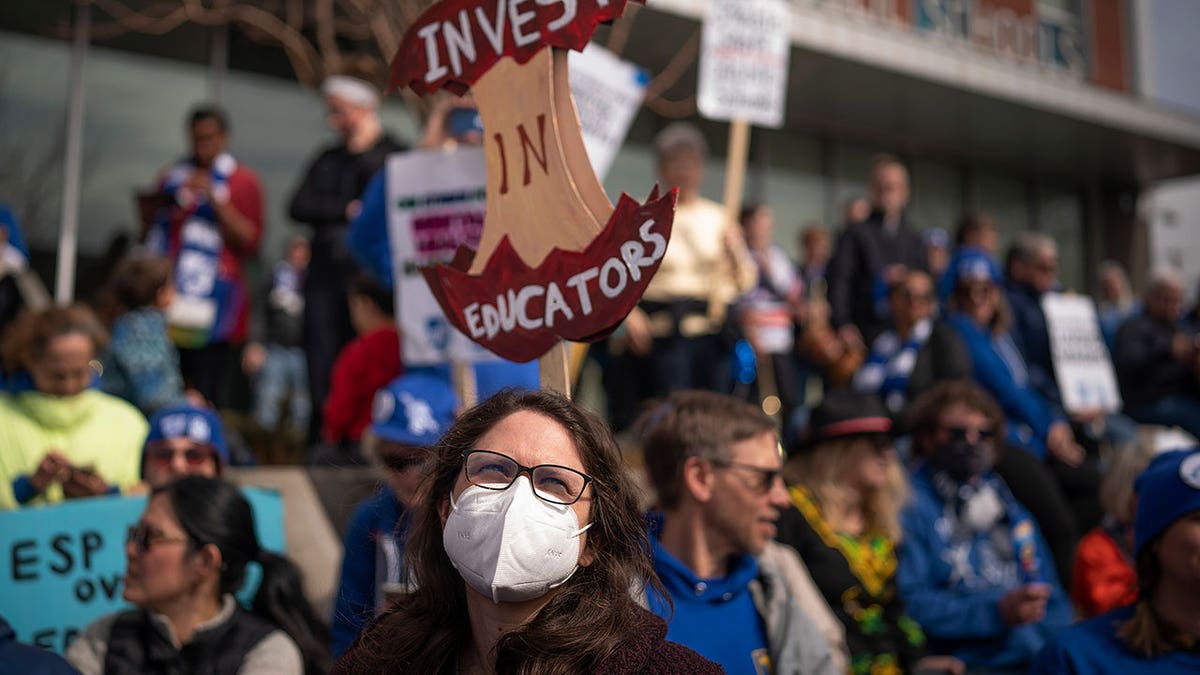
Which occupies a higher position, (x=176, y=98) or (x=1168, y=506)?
(x=176, y=98)

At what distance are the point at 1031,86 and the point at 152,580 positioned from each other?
567 inches

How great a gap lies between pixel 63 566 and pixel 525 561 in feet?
8.66

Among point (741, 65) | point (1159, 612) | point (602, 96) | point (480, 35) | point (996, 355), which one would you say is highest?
point (741, 65)

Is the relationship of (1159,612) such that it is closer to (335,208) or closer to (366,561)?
(366,561)

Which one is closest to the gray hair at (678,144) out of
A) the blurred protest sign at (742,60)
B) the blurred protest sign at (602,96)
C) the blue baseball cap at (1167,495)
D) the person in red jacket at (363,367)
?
the blurred protest sign at (742,60)

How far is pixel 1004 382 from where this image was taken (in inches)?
282

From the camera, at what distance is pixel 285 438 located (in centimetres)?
829

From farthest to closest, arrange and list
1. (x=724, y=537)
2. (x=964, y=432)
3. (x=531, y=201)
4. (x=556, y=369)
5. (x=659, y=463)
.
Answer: (x=964, y=432), (x=659, y=463), (x=724, y=537), (x=531, y=201), (x=556, y=369)

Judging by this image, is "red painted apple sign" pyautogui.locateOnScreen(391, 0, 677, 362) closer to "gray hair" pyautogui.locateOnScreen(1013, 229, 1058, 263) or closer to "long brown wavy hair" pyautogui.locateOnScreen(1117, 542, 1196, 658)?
"long brown wavy hair" pyautogui.locateOnScreen(1117, 542, 1196, 658)

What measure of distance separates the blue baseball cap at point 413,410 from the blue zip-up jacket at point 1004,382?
349 centimetres

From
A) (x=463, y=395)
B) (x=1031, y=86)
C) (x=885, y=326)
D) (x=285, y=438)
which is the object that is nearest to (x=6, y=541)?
(x=463, y=395)

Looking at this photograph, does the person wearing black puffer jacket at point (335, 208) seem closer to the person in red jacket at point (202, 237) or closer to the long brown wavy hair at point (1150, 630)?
the person in red jacket at point (202, 237)

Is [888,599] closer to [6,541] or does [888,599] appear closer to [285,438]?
[6,541]

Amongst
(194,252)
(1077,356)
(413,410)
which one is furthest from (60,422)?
(1077,356)
